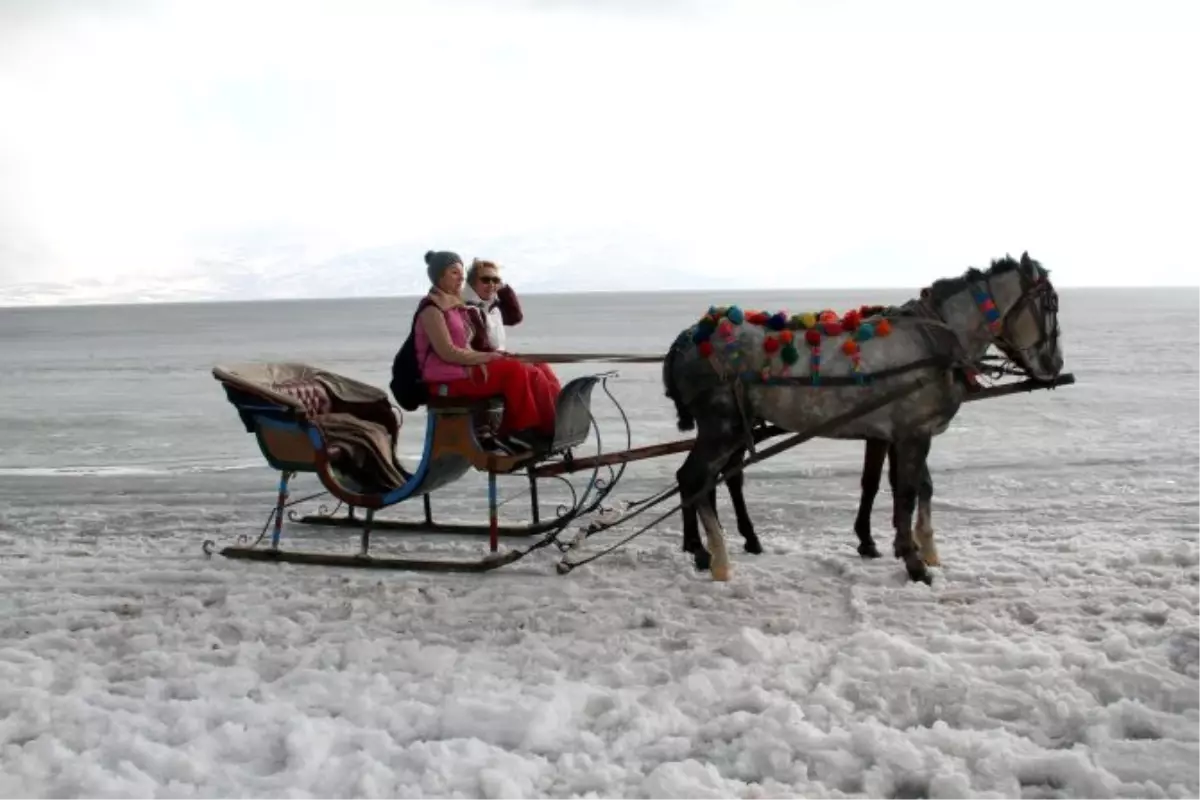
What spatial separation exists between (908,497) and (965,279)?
1.34 metres

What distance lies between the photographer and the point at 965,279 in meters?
6.40

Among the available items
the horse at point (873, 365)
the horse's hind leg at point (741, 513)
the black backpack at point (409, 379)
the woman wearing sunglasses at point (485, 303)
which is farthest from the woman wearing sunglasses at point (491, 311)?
the horse's hind leg at point (741, 513)

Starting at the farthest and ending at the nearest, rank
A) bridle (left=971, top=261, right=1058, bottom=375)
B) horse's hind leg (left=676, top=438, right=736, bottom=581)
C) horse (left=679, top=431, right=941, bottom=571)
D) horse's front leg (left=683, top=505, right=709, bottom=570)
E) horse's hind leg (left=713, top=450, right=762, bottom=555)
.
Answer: horse's hind leg (left=713, top=450, right=762, bottom=555) → horse's front leg (left=683, top=505, right=709, bottom=570) → horse (left=679, top=431, right=941, bottom=571) → horse's hind leg (left=676, top=438, right=736, bottom=581) → bridle (left=971, top=261, right=1058, bottom=375)

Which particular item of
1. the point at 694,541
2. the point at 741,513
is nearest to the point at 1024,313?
the point at 741,513

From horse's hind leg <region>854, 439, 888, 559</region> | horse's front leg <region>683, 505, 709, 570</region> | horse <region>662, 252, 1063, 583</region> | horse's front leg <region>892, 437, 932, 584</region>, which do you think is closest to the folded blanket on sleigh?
horse's front leg <region>683, 505, 709, 570</region>

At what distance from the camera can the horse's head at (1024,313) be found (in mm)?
6168

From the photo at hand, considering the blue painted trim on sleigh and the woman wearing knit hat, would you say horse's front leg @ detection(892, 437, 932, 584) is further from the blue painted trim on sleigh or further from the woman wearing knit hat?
the blue painted trim on sleigh

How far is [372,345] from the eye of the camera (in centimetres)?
5312

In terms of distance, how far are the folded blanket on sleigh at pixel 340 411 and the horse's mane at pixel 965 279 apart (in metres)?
3.74

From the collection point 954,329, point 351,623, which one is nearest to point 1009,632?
point 954,329

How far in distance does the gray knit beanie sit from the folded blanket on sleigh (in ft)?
3.86

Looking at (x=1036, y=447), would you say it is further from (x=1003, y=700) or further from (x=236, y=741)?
(x=236, y=741)

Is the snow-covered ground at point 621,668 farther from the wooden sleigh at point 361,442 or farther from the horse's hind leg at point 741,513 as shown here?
the wooden sleigh at point 361,442

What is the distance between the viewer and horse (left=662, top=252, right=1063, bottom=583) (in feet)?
20.5
